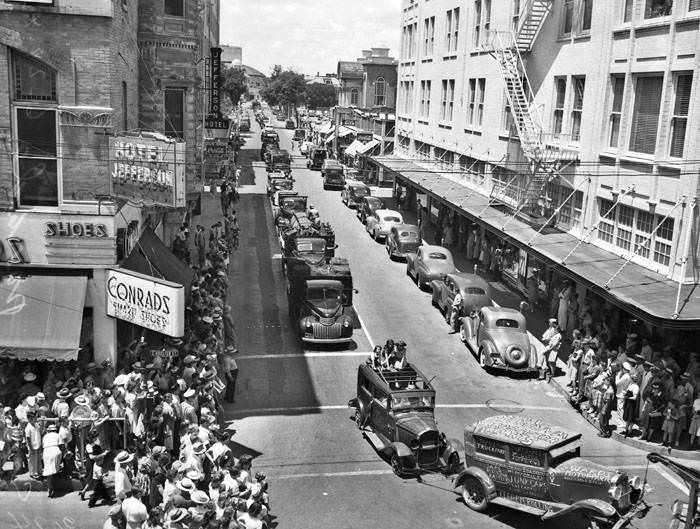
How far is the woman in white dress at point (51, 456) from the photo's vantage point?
14125mm

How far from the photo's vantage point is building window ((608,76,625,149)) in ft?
80.7

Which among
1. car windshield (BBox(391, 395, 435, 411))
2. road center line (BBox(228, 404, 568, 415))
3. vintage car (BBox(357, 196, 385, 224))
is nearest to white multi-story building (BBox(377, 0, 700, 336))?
road center line (BBox(228, 404, 568, 415))

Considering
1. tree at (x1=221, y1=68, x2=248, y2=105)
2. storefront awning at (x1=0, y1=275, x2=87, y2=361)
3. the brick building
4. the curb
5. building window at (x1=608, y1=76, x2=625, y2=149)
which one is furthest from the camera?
tree at (x1=221, y1=68, x2=248, y2=105)

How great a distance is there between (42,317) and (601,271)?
1531cm

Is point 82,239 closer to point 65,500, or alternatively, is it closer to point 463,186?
point 65,500

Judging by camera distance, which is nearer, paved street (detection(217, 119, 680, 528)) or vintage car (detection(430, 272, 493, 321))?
paved street (detection(217, 119, 680, 528))

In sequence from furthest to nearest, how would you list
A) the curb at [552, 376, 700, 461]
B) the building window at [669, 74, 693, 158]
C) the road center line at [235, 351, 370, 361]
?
the road center line at [235, 351, 370, 361], the building window at [669, 74, 693, 158], the curb at [552, 376, 700, 461]

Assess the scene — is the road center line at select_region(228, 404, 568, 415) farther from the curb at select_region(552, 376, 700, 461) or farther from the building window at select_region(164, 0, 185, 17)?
the building window at select_region(164, 0, 185, 17)

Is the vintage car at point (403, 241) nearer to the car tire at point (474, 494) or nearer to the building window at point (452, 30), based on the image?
the building window at point (452, 30)

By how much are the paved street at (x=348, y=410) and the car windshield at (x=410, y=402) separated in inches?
52.9

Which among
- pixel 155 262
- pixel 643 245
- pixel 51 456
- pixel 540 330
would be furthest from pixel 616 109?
pixel 51 456

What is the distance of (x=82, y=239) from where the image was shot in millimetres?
17250

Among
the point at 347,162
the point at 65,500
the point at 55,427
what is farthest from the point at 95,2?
the point at 347,162

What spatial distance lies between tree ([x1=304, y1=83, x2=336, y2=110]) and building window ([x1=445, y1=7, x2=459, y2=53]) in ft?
353
